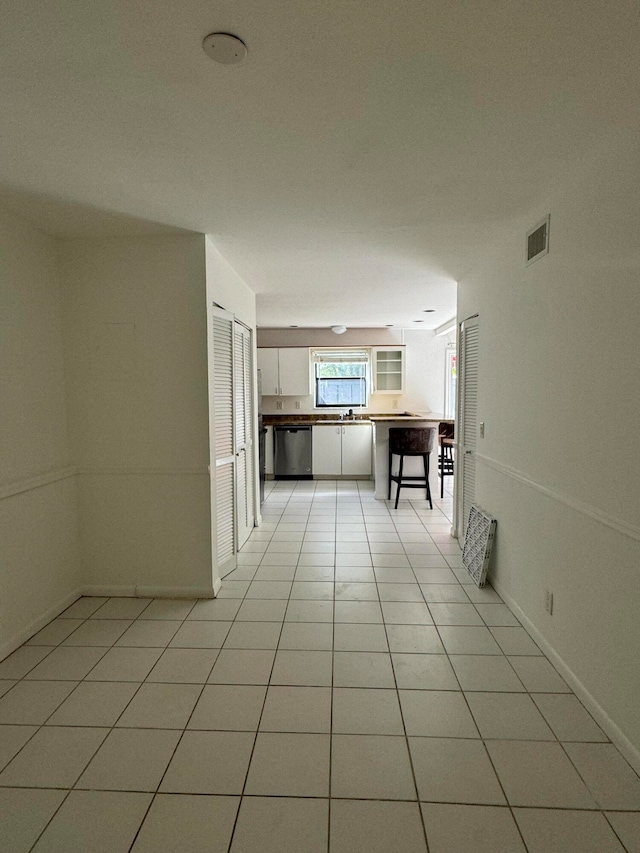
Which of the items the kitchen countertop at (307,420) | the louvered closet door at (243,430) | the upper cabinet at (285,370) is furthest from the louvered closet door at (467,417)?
the upper cabinet at (285,370)

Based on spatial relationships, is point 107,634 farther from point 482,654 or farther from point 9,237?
point 9,237

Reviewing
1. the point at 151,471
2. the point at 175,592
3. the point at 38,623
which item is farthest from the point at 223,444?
the point at 38,623

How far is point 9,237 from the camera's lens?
2488 mm

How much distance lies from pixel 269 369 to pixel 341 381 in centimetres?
123

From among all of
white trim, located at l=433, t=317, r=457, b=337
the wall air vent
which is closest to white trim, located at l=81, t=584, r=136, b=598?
the wall air vent

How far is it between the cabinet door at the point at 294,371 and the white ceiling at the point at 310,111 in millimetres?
4468

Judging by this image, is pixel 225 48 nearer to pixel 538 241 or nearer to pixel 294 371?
pixel 538 241

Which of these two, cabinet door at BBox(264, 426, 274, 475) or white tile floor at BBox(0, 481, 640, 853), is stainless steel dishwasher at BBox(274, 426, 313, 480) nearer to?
cabinet door at BBox(264, 426, 274, 475)

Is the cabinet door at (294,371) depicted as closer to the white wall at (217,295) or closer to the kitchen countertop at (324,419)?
the kitchen countertop at (324,419)

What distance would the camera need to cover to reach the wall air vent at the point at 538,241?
7.71ft

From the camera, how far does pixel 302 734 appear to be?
1.84 meters

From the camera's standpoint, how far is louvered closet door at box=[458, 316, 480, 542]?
3.72 meters

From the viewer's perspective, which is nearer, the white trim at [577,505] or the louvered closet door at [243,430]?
the white trim at [577,505]

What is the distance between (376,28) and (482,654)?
8.72 feet
